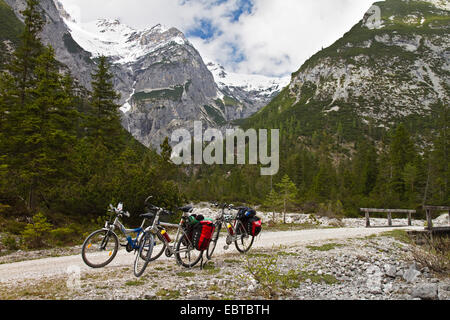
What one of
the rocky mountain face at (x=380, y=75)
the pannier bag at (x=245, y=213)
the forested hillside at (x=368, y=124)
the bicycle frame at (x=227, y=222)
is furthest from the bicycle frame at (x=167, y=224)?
the rocky mountain face at (x=380, y=75)

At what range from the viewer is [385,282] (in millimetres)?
7223

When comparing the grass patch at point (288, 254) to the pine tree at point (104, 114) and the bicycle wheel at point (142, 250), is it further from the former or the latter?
the pine tree at point (104, 114)

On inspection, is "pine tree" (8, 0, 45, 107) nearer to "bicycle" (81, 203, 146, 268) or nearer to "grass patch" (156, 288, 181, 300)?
"bicycle" (81, 203, 146, 268)

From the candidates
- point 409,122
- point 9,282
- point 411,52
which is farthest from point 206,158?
point 9,282

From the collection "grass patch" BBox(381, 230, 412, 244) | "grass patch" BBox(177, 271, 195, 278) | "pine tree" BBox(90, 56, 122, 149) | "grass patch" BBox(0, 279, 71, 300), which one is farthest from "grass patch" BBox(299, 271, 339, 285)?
"pine tree" BBox(90, 56, 122, 149)

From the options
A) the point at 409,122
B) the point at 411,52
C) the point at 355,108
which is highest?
the point at 411,52

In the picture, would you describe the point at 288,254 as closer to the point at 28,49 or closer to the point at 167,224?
the point at 167,224

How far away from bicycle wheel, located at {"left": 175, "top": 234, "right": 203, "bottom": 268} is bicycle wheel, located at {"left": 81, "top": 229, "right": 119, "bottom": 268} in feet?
4.90

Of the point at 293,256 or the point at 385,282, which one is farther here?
the point at 293,256

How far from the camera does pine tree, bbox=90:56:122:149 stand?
27.0 meters

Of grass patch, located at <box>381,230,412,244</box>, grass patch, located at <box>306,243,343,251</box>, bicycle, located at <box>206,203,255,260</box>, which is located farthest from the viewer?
grass patch, located at <box>381,230,412,244</box>
